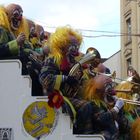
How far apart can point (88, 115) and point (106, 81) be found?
44 cm

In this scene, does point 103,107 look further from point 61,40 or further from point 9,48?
point 9,48

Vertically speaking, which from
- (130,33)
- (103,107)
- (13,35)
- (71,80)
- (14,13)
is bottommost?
(103,107)

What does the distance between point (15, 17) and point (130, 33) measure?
27.6 m

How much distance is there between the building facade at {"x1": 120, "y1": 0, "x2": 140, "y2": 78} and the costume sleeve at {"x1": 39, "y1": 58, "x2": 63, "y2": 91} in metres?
24.9

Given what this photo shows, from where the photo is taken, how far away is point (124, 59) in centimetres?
3416

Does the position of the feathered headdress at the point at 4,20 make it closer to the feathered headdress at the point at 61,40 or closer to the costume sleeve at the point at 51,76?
the feathered headdress at the point at 61,40

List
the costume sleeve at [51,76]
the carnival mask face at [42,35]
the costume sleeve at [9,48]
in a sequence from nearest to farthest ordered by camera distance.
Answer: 1. the costume sleeve at [51,76]
2. the costume sleeve at [9,48]
3. the carnival mask face at [42,35]

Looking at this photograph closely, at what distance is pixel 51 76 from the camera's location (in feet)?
17.1

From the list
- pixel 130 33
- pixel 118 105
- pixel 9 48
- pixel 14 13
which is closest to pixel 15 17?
pixel 14 13

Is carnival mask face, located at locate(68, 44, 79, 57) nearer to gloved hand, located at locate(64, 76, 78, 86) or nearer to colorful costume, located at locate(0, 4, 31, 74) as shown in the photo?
gloved hand, located at locate(64, 76, 78, 86)

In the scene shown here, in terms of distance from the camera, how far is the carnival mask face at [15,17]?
5.77 m

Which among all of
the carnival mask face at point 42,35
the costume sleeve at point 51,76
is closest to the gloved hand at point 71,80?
the costume sleeve at point 51,76

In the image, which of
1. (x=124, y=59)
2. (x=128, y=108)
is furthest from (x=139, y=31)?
(x=128, y=108)

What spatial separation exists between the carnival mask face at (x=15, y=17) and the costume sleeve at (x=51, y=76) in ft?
2.33
